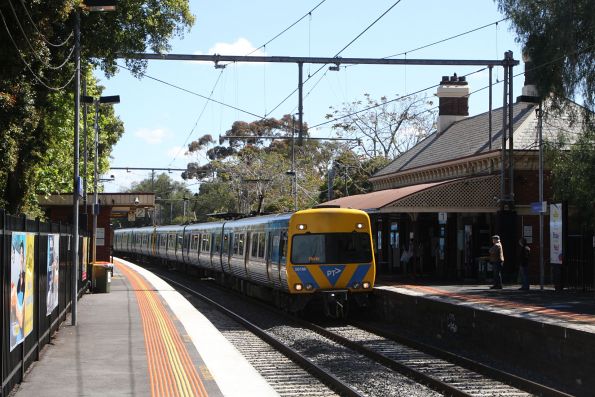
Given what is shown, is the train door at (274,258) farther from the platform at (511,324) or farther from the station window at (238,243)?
the station window at (238,243)

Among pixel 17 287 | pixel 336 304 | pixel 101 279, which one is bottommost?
pixel 336 304

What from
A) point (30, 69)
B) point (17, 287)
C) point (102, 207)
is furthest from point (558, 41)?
point (102, 207)

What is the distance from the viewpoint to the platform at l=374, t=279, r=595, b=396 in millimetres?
12633

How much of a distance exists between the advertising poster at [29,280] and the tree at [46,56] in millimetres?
10895

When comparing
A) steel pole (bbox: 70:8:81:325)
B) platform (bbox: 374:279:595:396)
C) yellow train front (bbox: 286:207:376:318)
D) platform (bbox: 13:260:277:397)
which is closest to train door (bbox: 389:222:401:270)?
platform (bbox: 374:279:595:396)

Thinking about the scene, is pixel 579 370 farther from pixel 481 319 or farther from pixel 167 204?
pixel 167 204

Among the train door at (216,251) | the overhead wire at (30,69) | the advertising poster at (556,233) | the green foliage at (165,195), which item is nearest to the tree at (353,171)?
the train door at (216,251)

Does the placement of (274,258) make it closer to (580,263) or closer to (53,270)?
(580,263)

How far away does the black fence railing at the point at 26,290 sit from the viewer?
8.98 metres

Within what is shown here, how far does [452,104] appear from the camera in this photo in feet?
143

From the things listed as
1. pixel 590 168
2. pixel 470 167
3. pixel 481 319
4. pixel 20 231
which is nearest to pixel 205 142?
pixel 470 167

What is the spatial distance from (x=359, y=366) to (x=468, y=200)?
1622 centimetres

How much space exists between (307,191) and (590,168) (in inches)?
1635

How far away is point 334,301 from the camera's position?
2102cm
